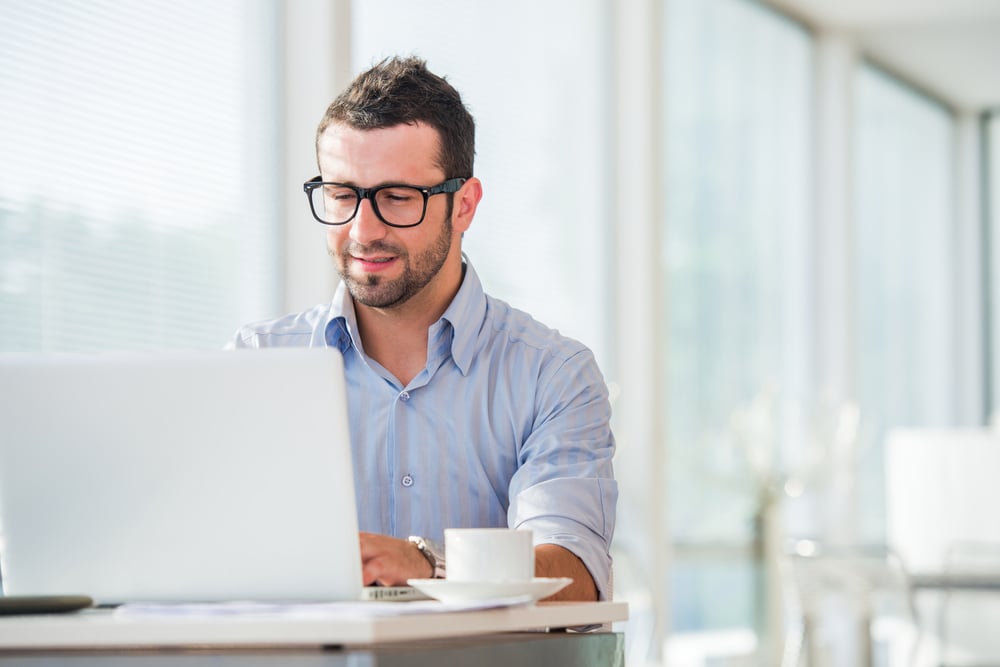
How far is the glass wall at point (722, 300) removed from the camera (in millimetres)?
5477

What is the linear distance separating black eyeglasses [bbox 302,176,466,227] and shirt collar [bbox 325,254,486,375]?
156 millimetres

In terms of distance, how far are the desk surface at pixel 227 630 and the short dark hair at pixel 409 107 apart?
95cm

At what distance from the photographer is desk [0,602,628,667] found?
1.07 meters

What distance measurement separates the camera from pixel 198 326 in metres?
3.26

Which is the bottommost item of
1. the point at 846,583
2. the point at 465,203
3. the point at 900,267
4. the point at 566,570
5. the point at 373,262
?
the point at 846,583

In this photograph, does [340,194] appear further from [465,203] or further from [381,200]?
[465,203]

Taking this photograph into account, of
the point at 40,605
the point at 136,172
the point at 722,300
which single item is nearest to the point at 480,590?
the point at 40,605

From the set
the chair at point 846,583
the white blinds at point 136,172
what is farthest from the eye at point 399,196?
the chair at point 846,583

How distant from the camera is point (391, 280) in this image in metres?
1.98

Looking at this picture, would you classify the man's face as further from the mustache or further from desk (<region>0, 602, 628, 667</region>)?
desk (<region>0, 602, 628, 667</region>)

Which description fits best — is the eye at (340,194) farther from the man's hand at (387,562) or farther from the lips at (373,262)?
the man's hand at (387,562)

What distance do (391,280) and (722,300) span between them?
3.93m

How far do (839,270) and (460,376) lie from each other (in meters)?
4.99

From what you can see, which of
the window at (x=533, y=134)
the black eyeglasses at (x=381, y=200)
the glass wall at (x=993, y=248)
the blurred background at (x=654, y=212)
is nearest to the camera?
the black eyeglasses at (x=381, y=200)
